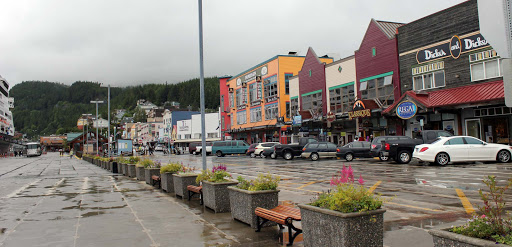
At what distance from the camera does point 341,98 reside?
136ft

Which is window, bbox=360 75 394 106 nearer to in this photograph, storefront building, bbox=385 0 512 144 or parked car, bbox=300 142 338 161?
storefront building, bbox=385 0 512 144

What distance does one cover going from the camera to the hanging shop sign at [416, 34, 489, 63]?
87.2 ft

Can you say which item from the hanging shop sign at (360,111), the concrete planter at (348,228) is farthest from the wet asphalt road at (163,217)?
the hanging shop sign at (360,111)

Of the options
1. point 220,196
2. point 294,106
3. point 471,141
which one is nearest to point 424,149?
point 471,141

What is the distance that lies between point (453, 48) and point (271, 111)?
1247 inches

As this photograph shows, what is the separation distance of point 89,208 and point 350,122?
1296 inches

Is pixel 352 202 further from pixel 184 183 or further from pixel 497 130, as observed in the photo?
pixel 497 130

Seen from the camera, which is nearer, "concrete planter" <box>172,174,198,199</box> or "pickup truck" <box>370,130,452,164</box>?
"concrete planter" <box>172,174,198,199</box>

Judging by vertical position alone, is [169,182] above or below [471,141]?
below

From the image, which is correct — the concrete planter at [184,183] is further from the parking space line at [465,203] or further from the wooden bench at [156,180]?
the parking space line at [465,203]

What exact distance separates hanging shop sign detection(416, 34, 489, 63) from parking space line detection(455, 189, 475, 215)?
18.1 metres

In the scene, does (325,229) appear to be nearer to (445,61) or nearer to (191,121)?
(445,61)

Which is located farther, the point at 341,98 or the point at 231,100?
the point at 231,100

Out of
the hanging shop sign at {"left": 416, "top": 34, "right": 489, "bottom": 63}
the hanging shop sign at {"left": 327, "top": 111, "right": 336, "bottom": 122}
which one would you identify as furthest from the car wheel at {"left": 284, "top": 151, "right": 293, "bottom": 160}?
the hanging shop sign at {"left": 416, "top": 34, "right": 489, "bottom": 63}
